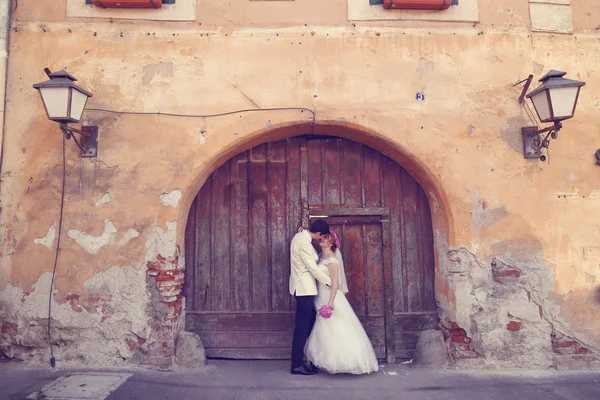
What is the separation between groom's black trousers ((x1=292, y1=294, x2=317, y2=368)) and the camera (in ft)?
12.7

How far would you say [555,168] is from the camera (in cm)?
410

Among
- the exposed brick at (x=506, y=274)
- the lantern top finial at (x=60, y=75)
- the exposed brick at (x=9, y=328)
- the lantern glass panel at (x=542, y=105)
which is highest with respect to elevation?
the lantern top finial at (x=60, y=75)

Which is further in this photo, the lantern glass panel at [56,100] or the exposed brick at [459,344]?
the exposed brick at [459,344]

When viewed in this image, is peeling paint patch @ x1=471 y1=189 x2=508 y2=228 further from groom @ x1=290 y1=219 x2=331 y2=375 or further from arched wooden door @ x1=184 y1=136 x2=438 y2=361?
groom @ x1=290 y1=219 x2=331 y2=375

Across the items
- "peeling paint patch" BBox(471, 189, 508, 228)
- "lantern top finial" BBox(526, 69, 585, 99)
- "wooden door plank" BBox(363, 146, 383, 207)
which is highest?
"lantern top finial" BBox(526, 69, 585, 99)

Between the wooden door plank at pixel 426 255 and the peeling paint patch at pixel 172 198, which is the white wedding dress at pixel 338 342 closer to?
the wooden door plank at pixel 426 255

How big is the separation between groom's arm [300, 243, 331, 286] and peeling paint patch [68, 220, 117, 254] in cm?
175

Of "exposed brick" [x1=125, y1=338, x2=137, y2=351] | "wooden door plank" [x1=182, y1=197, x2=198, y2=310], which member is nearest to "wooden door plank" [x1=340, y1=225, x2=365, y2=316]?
"wooden door plank" [x1=182, y1=197, x2=198, y2=310]

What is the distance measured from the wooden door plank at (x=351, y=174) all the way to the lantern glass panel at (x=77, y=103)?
97.9 inches

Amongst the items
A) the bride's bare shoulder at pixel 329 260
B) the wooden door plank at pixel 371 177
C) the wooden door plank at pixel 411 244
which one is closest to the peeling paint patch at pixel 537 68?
the wooden door plank at pixel 411 244

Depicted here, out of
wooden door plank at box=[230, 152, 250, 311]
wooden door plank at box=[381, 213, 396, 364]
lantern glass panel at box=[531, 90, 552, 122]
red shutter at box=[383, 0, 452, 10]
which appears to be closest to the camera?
lantern glass panel at box=[531, 90, 552, 122]

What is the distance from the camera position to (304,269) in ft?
12.7

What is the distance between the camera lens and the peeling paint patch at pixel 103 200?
157 inches

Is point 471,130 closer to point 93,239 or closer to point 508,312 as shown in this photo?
point 508,312
